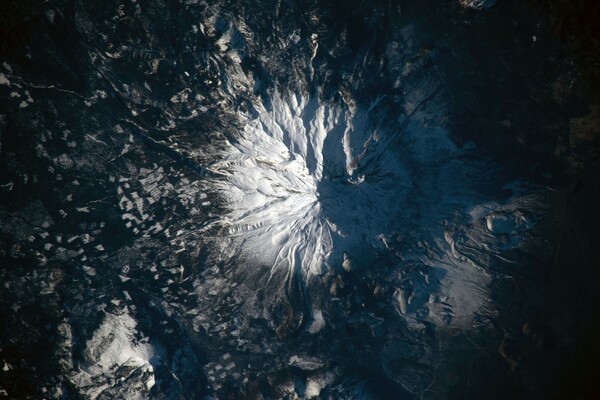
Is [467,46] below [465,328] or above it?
above

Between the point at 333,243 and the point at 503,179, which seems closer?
the point at 503,179

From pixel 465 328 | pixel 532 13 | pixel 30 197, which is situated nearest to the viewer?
pixel 532 13

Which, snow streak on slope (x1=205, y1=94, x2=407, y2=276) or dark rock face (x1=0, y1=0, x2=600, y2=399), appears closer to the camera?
dark rock face (x1=0, y1=0, x2=600, y2=399)

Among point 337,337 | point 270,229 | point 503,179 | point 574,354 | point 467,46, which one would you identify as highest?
point 467,46

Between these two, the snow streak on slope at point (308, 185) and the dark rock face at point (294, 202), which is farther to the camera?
the snow streak on slope at point (308, 185)

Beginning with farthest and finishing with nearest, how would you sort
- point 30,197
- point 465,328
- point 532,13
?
point 465,328, point 30,197, point 532,13

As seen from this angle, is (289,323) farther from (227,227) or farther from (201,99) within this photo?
(201,99)

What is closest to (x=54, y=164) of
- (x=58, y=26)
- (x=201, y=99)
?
(x=58, y=26)
